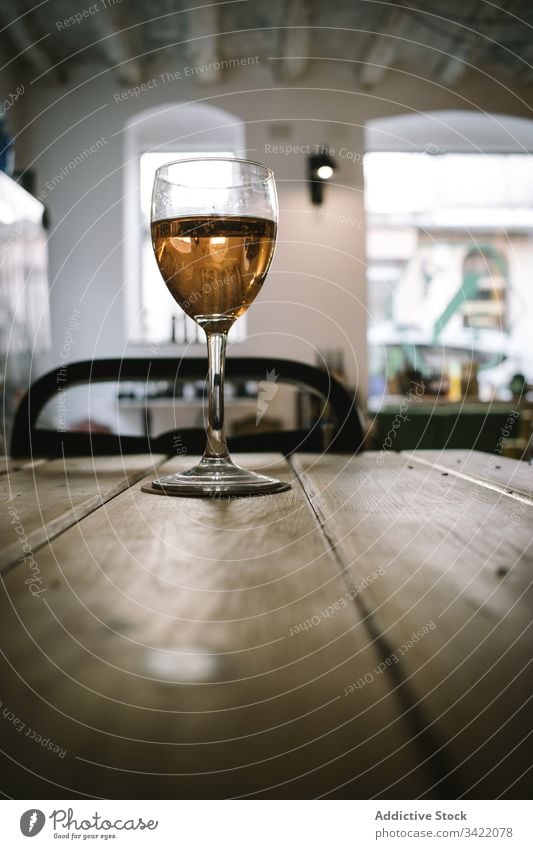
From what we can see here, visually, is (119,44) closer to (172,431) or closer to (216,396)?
(172,431)

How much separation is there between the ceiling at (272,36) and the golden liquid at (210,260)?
2965 millimetres

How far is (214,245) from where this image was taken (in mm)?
414

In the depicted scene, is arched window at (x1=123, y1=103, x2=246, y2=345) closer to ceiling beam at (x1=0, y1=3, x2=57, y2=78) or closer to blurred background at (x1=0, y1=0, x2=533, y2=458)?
blurred background at (x1=0, y1=0, x2=533, y2=458)

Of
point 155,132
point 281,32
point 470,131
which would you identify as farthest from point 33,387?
point 470,131

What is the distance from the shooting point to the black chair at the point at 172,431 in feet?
2.41

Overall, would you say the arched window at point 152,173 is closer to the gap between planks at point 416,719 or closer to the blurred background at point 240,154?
the blurred background at point 240,154

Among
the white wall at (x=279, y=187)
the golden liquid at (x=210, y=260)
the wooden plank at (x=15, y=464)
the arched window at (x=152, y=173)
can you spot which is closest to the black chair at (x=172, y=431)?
the wooden plank at (x=15, y=464)

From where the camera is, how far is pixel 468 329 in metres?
5.37

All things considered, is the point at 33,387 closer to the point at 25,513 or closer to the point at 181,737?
the point at 25,513

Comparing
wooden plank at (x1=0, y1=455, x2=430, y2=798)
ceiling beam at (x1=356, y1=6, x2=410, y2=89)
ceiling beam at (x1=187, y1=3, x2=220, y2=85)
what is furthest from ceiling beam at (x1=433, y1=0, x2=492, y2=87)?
wooden plank at (x1=0, y1=455, x2=430, y2=798)

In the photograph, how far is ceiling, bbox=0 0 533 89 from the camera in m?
3.38

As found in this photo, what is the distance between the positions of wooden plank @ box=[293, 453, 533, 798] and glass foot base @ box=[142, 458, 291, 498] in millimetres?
32

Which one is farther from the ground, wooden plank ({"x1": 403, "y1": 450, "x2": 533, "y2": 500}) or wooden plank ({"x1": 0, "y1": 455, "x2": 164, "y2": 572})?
wooden plank ({"x1": 0, "y1": 455, "x2": 164, "y2": 572})

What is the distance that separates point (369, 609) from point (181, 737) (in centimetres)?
6
